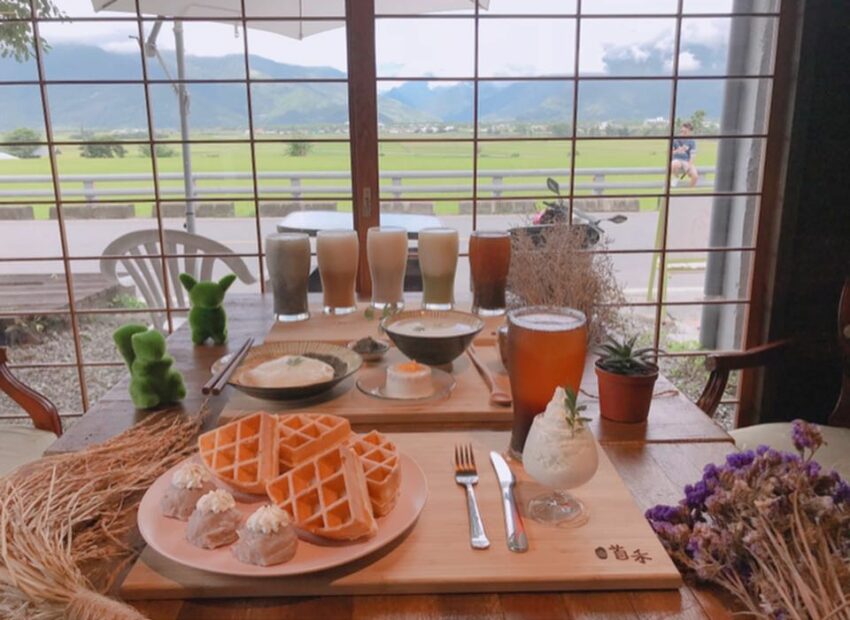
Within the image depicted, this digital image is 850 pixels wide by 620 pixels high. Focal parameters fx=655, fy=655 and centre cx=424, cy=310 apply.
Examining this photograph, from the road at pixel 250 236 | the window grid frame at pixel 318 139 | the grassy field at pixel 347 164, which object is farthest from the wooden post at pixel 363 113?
the road at pixel 250 236

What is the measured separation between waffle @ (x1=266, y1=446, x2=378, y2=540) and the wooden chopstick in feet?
1.17

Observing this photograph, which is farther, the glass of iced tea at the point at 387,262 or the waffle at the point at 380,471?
the glass of iced tea at the point at 387,262

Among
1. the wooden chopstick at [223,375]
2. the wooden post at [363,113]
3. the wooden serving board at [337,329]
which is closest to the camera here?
the wooden chopstick at [223,375]

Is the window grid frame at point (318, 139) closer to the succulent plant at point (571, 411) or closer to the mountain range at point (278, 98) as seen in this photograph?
the mountain range at point (278, 98)

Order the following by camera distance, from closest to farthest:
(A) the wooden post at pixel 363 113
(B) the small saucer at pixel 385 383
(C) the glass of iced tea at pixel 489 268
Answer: (B) the small saucer at pixel 385 383 → (C) the glass of iced tea at pixel 489 268 → (A) the wooden post at pixel 363 113

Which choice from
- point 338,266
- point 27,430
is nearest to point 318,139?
point 338,266

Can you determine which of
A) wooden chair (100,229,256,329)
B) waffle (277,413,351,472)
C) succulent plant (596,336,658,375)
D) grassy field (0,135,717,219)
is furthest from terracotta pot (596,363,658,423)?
wooden chair (100,229,256,329)

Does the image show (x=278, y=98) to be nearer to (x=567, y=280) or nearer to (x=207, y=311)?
(x=207, y=311)

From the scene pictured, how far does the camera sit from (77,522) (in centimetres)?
81

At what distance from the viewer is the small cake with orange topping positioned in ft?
4.08

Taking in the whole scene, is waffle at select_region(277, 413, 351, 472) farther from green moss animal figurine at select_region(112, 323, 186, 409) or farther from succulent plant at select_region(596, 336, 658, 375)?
succulent plant at select_region(596, 336, 658, 375)

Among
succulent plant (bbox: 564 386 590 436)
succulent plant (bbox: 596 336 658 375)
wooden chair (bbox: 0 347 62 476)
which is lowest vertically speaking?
wooden chair (bbox: 0 347 62 476)

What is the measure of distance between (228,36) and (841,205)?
2729mm

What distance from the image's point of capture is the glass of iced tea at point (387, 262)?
1783 mm
